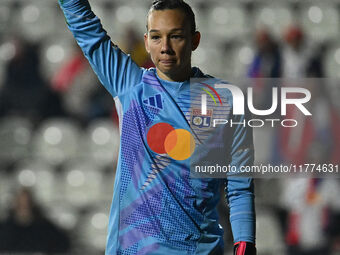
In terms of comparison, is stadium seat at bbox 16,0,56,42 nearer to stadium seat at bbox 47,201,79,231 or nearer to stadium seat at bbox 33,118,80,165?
stadium seat at bbox 33,118,80,165

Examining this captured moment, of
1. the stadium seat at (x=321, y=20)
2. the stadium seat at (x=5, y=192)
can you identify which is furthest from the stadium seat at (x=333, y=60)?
the stadium seat at (x=5, y=192)

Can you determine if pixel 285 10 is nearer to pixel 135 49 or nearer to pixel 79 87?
pixel 135 49

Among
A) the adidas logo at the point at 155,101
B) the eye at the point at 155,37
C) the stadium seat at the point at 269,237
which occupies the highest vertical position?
the eye at the point at 155,37

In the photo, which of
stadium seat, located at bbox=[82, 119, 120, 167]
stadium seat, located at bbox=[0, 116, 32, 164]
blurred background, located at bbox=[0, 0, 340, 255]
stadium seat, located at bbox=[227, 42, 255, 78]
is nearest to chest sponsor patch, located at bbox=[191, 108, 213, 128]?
blurred background, located at bbox=[0, 0, 340, 255]

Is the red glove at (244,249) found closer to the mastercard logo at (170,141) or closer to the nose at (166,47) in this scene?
the mastercard logo at (170,141)

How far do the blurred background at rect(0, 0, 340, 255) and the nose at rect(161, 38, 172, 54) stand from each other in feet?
8.24

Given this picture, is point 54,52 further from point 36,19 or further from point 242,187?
point 242,187

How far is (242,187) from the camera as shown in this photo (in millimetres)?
1848

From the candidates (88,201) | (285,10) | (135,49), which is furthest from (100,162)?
(285,10)

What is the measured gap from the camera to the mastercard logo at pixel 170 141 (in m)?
1.83

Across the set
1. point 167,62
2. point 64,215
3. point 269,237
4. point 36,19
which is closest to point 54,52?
point 36,19

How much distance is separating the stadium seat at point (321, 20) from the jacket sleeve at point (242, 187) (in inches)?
141

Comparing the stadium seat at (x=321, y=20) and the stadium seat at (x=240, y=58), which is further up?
the stadium seat at (x=321, y=20)

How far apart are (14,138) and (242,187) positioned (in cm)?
327
